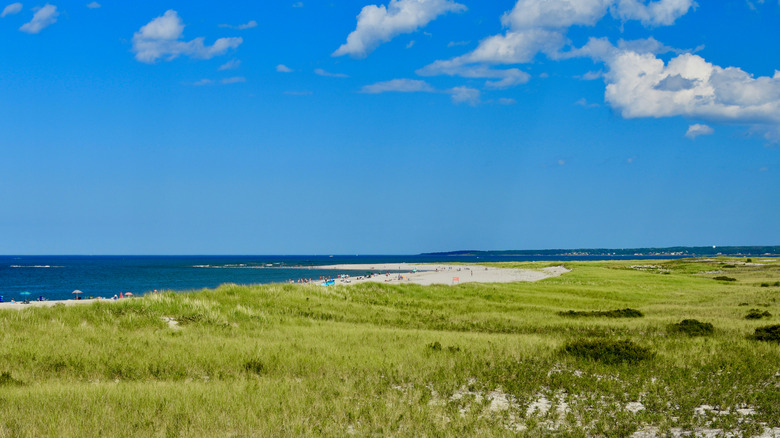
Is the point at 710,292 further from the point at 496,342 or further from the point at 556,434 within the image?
the point at 556,434

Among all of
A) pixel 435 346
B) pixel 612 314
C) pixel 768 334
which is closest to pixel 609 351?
pixel 435 346

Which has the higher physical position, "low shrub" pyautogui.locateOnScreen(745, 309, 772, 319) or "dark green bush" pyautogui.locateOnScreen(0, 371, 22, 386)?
"dark green bush" pyautogui.locateOnScreen(0, 371, 22, 386)

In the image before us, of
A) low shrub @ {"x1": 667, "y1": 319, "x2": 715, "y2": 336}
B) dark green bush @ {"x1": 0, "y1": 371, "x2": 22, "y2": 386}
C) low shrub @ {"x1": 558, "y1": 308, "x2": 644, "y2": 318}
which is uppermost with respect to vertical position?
dark green bush @ {"x1": 0, "y1": 371, "x2": 22, "y2": 386}

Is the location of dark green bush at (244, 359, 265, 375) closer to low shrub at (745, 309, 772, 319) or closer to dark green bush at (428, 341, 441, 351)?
dark green bush at (428, 341, 441, 351)

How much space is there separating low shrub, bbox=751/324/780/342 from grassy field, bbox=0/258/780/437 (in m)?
0.46

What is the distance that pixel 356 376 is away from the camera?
588 inches

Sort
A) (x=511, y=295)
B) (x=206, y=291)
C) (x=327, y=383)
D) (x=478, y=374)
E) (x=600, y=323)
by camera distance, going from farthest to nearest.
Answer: (x=511, y=295) < (x=206, y=291) < (x=600, y=323) < (x=478, y=374) < (x=327, y=383)

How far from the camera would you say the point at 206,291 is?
1260 inches

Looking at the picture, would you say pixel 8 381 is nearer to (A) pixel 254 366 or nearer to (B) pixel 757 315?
(A) pixel 254 366

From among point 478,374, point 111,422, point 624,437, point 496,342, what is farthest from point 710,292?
point 111,422

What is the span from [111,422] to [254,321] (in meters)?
15.8

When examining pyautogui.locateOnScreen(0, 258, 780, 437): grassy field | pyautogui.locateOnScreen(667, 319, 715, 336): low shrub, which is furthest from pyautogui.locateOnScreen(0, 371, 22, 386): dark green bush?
pyautogui.locateOnScreen(667, 319, 715, 336): low shrub

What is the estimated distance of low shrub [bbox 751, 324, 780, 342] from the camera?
2117cm

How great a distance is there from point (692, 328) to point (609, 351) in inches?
345
